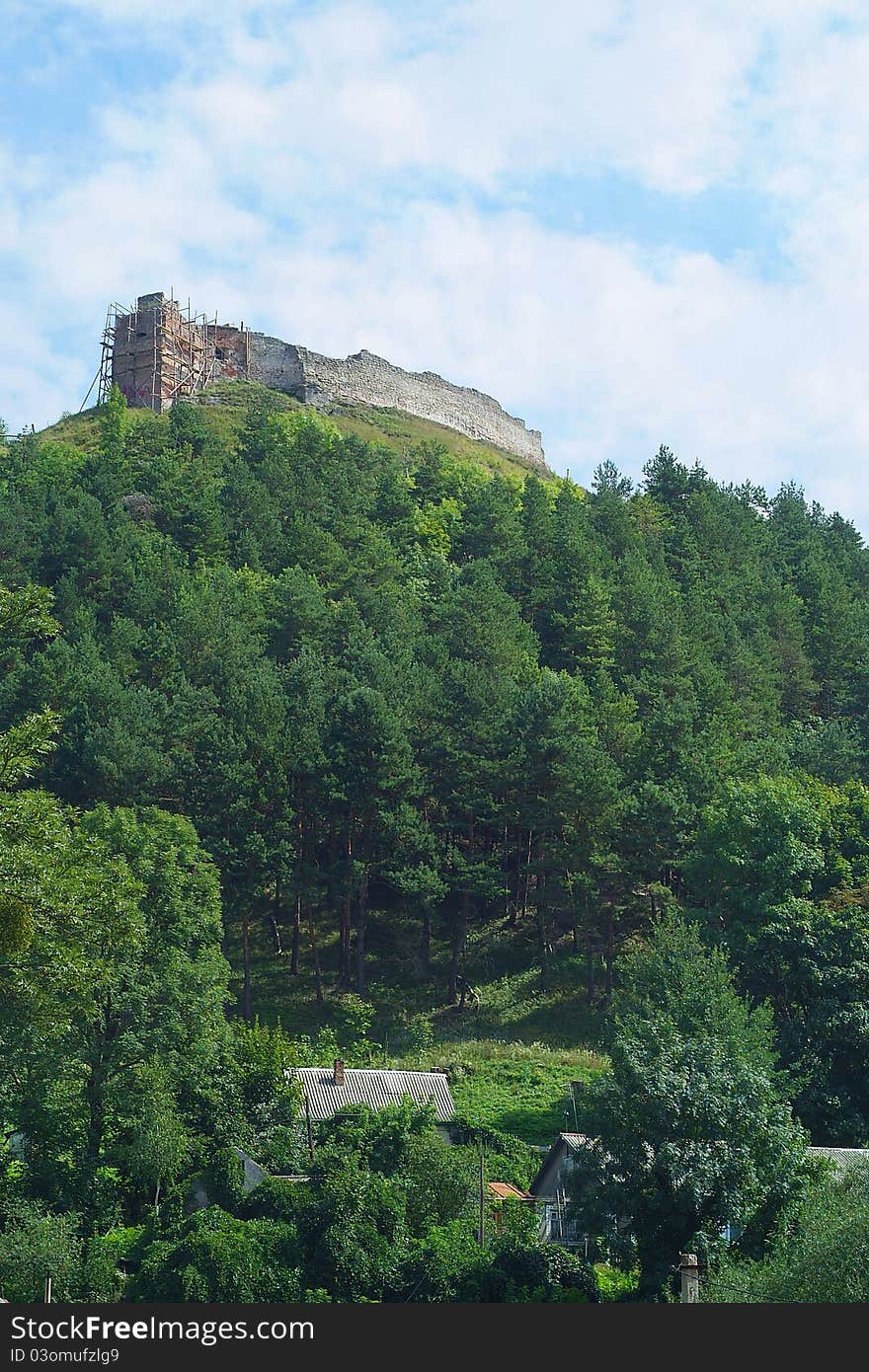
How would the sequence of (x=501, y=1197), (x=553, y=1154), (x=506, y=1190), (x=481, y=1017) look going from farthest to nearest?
(x=481, y=1017)
(x=553, y=1154)
(x=506, y=1190)
(x=501, y=1197)

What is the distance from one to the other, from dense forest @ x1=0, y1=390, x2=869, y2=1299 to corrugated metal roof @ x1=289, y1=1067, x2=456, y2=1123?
118cm

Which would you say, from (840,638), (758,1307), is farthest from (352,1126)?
(840,638)

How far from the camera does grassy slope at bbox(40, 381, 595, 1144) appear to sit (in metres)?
40.2

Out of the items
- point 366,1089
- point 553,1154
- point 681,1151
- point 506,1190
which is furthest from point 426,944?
point 681,1151

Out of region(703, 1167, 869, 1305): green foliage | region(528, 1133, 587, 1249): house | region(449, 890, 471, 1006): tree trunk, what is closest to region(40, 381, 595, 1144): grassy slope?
region(449, 890, 471, 1006): tree trunk

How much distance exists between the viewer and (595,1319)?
17234 millimetres

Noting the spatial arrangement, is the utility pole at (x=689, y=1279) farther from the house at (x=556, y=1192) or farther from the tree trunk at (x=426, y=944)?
the tree trunk at (x=426, y=944)

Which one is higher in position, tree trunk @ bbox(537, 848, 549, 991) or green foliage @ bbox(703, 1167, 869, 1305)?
tree trunk @ bbox(537, 848, 549, 991)

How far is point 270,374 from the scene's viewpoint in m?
110

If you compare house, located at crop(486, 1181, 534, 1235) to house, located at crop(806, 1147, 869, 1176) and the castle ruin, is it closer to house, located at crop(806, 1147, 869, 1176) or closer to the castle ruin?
house, located at crop(806, 1147, 869, 1176)

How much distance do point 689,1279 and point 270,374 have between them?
9332cm

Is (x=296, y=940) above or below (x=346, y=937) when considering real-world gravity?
below

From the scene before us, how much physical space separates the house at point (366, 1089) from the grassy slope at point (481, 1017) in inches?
35.9

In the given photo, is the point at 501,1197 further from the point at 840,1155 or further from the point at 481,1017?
the point at 481,1017
